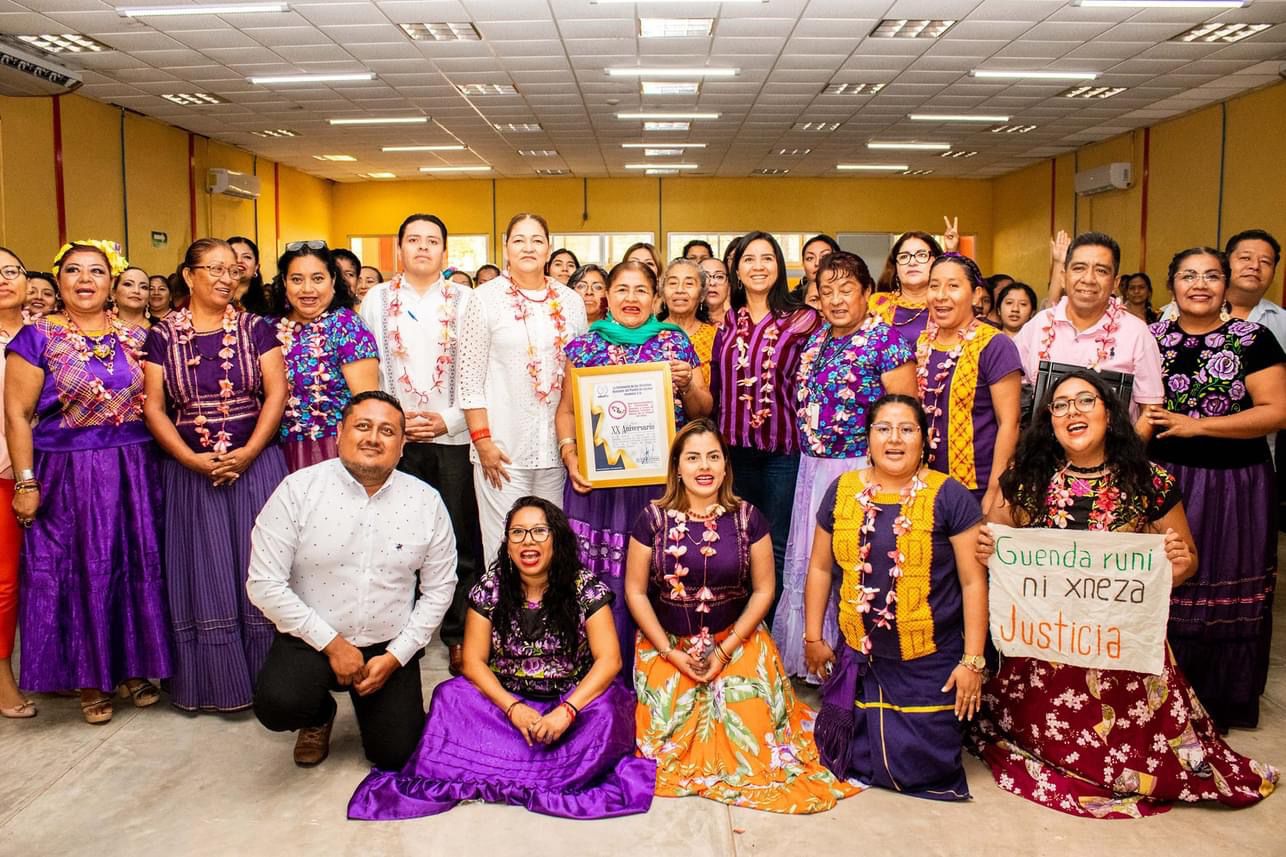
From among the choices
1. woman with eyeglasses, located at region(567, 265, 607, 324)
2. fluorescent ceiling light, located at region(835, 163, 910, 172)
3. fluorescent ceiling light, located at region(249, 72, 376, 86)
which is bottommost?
woman with eyeglasses, located at region(567, 265, 607, 324)

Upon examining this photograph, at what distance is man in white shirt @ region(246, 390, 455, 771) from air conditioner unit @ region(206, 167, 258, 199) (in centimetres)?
1158

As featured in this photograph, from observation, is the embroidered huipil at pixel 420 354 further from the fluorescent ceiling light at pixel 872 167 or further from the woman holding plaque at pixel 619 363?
the fluorescent ceiling light at pixel 872 167

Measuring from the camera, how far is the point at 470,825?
2.83 m

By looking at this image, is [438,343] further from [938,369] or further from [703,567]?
[938,369]

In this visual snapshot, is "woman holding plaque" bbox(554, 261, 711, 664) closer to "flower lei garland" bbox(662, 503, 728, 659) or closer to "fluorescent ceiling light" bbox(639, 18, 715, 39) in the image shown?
"flower lei garland" bbox(662, 503, 728, 659)

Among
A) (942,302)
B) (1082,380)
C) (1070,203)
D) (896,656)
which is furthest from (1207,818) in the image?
(1070,203)

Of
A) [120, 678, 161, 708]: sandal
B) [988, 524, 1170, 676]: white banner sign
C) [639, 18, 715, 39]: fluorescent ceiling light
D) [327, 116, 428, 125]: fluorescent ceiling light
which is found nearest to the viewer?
[988, 524, 1170, 676]: white banner sign

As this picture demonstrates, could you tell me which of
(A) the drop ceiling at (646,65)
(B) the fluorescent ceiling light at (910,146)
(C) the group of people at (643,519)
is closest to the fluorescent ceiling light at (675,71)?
(A) the drop ceiling at (646,65)

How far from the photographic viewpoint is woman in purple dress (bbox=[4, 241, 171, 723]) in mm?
3564

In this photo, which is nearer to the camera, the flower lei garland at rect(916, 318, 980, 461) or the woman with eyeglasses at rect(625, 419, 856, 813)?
the woman with eyeglasses at rect(625, 419, 856, 813)

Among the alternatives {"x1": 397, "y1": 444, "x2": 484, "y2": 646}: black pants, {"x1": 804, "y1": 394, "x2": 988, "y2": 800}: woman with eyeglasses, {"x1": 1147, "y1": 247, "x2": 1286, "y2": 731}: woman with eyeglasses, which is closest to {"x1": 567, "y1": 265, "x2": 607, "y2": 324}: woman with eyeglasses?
{"x1": 397, "y1": 444, "x2": 484, "y2": 646}: black pants

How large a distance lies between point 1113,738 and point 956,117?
33.4ft

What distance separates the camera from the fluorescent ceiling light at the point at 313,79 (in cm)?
951

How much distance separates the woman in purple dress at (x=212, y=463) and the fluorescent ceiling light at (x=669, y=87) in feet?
23.2
